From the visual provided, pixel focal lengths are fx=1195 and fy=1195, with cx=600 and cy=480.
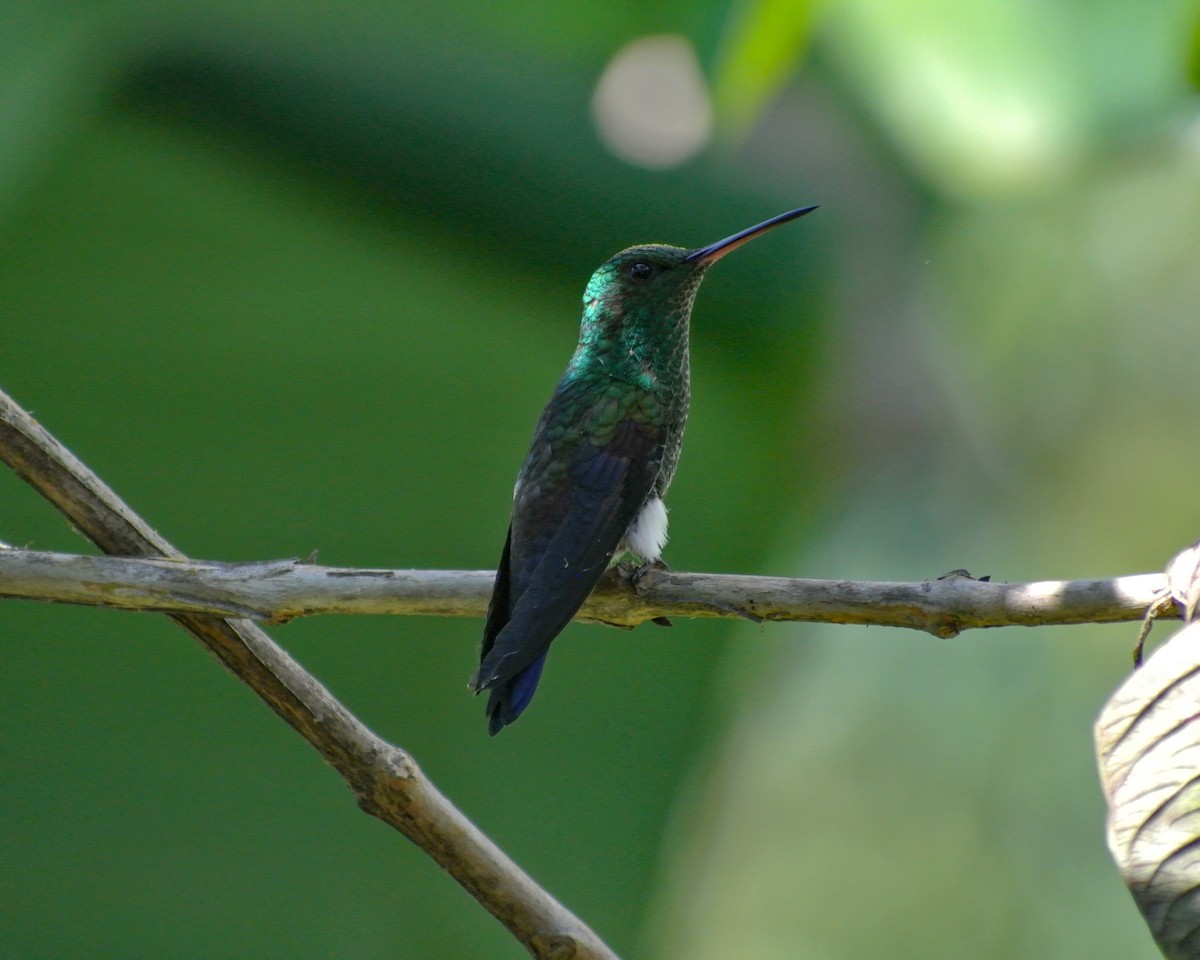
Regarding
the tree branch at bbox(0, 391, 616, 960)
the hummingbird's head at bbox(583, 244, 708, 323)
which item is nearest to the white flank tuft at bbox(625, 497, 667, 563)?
the hummingbird's head at bbox(583, 244, 708, 323)

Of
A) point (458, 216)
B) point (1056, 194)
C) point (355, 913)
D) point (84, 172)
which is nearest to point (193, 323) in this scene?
point (84, 172)

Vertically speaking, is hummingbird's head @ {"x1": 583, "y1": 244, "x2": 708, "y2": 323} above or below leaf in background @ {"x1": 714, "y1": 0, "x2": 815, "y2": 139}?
above

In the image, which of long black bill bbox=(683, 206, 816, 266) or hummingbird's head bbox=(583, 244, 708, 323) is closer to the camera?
long black bill bbox=(683, 206, 816, 266)

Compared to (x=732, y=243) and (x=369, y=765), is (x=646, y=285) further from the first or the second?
(x=369, y=765)

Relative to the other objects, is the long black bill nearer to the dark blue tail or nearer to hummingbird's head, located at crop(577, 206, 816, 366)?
hummingbird's head, located at crop(577, 206, 816, 366)

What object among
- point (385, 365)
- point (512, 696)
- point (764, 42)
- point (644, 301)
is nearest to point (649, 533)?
point (512, 696)

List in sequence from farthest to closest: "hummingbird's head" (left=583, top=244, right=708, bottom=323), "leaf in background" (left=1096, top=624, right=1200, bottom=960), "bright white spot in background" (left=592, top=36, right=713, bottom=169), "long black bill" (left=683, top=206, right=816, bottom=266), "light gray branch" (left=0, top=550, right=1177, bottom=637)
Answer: "bright white spot in background" (left=592, top=36, right=713, bottom=169)
"hummingbird's head" (left=583, top=244, right=708, bottom=323)
"long black bill" (left=683, top=206, right=816, bottom=266)
"light gray branch" (left=0, top=550, right=1177, bottom=637)
"leaf in background" (left=1096, top=624, right=1200, bottom=960)
